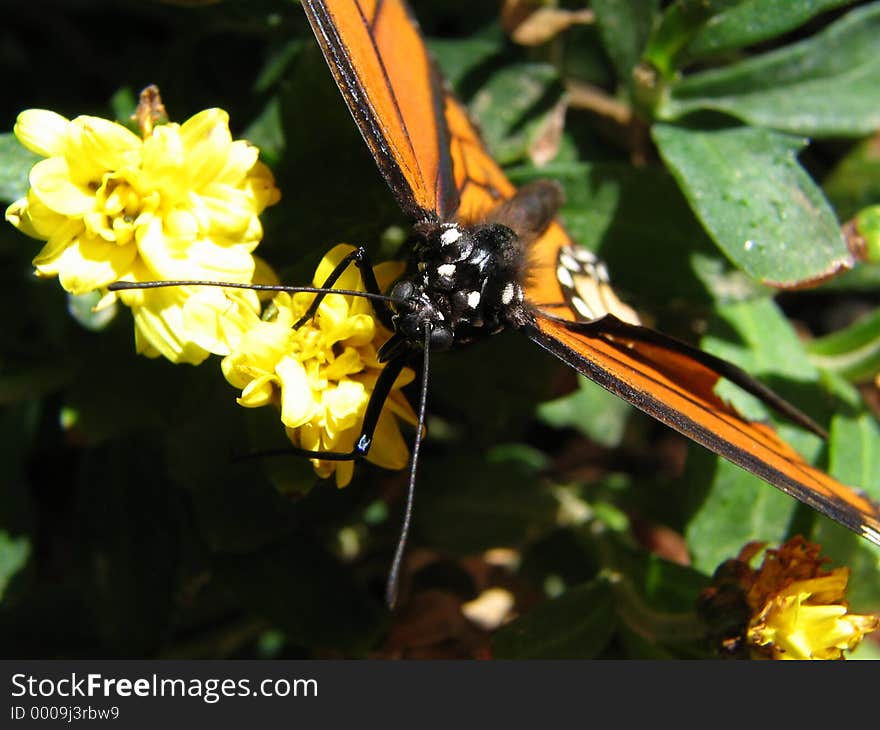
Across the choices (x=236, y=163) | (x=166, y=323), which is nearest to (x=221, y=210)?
(x=236, y=163)

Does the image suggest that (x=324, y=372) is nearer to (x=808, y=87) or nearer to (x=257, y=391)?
(x=257, y=391)

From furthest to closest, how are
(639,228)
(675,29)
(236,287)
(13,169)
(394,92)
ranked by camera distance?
(639,228) < (675,29) < (13,169) < (394,92) < (236,287)

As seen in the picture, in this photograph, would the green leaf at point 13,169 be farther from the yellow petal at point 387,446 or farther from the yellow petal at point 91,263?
the yellow petal at point 387,446

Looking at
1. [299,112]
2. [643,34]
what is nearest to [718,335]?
[643,34]

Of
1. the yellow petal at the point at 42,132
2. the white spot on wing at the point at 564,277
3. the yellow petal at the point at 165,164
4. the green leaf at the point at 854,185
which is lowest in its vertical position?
the white spot on wing at the point at 564,277

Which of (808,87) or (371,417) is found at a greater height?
(808,87)

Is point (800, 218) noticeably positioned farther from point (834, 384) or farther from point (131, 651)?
point (131, 651)

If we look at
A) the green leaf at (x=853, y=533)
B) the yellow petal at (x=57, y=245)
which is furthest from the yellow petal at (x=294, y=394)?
the green leaf at (x=853, y=533)

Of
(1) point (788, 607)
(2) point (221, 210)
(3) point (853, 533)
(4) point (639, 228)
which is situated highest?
(4) point (639, 228)
